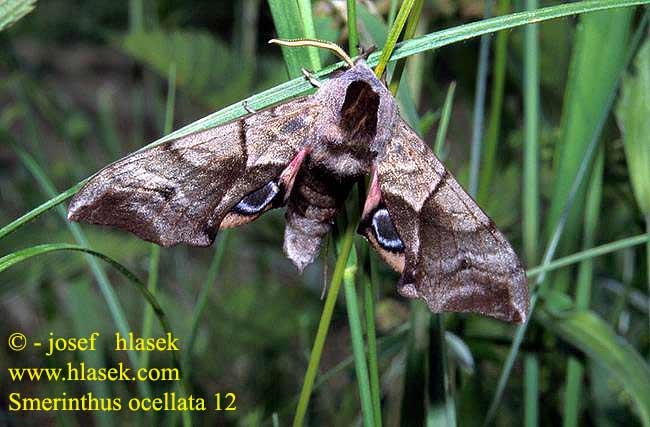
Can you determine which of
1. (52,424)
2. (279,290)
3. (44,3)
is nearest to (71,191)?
(279,290)

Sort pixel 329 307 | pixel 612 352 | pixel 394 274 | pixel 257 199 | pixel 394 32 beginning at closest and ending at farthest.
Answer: pixel 394 32 → pixel 329 307 → pixel 257 199 → pixel 612 352 → pixel 394 274

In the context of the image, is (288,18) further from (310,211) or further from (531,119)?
(531,119)

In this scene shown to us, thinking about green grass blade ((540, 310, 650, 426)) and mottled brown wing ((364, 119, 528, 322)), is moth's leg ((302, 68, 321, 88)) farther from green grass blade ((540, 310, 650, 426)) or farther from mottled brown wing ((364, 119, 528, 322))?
green grass blade ((540, 310, 650, 426))

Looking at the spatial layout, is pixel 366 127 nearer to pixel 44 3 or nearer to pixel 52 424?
pixel 52 424

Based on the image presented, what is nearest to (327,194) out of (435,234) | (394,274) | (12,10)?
(435,234)

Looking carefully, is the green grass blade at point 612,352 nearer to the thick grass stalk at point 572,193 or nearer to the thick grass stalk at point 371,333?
the thick grass stalk at point 572,193

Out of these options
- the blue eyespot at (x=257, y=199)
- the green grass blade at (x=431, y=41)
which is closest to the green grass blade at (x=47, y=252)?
the green grass blade at (x=431, y=41)

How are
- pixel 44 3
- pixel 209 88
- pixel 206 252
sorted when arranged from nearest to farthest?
pixel 209 88 → pixel 44 3 → pixel 206 252
